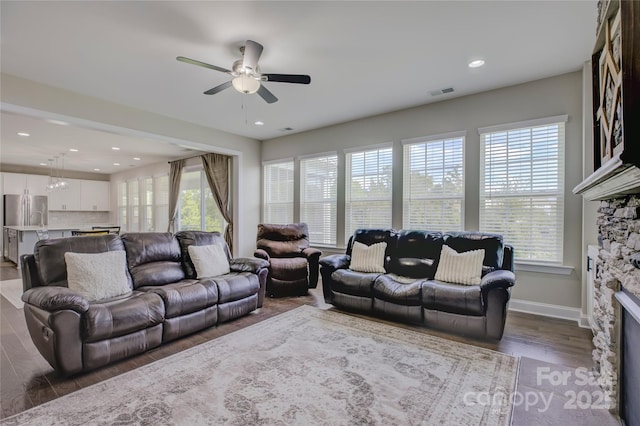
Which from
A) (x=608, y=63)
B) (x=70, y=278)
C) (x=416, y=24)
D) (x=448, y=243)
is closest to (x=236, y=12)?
(x=416, y=24)

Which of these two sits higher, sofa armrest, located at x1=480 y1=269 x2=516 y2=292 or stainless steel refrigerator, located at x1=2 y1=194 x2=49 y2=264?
stainless steel refrigerator, located at x1=2 y1=194 x2=49 y2=264

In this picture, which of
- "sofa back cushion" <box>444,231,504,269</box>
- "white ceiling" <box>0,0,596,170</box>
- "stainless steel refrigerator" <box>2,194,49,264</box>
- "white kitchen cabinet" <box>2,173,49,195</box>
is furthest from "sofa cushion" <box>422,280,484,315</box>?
"white kitchen cabinet" <box>2,173,49,195</box>

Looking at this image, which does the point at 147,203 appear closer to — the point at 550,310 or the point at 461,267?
the point at 461,267

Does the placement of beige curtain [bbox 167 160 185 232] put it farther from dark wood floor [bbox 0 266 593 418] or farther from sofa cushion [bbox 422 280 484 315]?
sofa cushion [bbox 422 280 484 315]

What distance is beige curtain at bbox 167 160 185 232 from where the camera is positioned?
8000 mm

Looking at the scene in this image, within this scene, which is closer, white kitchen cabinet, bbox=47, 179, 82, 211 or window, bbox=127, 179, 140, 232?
white kitchen cabinet, bbox=47, 179, 82, 211

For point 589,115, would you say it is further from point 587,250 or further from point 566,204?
point 587,250

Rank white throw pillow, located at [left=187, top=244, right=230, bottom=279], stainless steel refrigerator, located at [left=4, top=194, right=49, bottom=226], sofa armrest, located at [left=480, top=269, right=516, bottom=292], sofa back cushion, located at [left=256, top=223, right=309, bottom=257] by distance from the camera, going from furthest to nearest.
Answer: stainless steel refrigerator, located at [left=4, top=194, right=49, bottom=226], sofa back cushion, located at [left=256, top=223, right=309, bottom=257], white throw pillow, located at [left=187, top=244, right=230, bottom=279], sofa armrest, located at [left=480, top=269, right=516, bottom=292]

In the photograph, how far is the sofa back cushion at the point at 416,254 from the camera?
12.7 ft

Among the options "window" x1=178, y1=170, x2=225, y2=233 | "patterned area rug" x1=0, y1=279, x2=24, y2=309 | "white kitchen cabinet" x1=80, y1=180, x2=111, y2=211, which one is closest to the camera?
"patterned area rug" x1=0, y1=279, x2=24, y2=309


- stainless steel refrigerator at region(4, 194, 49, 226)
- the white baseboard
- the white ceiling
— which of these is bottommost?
the white baseboard

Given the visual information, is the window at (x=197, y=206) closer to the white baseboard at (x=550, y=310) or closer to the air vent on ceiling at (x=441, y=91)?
the air vent on ceiling at (x=441, y=91)

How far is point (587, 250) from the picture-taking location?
3.35 m

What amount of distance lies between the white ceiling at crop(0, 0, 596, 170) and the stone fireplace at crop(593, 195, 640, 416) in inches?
67.6
